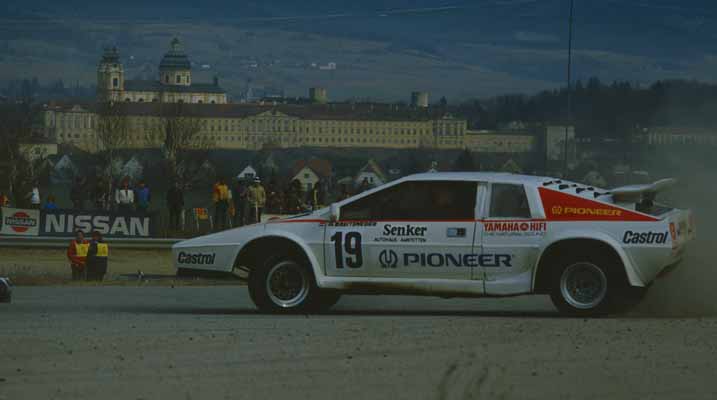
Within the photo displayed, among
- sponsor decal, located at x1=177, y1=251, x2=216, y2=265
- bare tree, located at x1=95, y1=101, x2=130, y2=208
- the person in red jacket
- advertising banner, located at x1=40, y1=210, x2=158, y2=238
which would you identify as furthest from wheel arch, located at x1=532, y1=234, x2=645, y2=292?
bare tree, located at x1=95, y1=101, x2=130, y2=208

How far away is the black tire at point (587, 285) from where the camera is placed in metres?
12.7

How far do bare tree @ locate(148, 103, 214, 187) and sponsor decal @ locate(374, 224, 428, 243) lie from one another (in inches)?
3618

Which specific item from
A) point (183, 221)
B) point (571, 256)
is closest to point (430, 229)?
point (571, 256)

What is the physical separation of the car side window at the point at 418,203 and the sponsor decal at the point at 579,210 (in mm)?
752

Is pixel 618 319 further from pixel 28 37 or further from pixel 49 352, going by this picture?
pixel 28 37

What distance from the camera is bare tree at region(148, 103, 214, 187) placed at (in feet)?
375

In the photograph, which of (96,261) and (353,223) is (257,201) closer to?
(96,261)

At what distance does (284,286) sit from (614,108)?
214 feet

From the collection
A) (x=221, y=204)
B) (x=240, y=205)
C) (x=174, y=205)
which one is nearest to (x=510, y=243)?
(x=240, y=205)

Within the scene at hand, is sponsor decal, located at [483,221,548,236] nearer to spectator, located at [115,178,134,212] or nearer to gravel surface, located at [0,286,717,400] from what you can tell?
gravel surface, located at [0,286,717,400]

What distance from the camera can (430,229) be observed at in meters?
13.2

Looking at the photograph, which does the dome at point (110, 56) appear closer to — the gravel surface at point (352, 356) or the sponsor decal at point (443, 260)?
the gravel surface at point (352, 356)

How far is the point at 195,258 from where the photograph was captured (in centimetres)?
1384

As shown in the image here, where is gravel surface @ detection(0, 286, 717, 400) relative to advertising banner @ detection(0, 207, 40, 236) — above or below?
above
